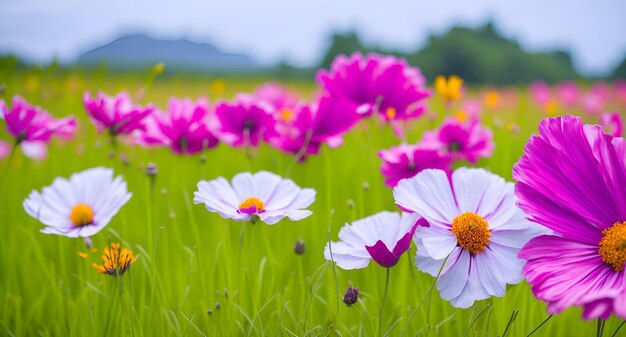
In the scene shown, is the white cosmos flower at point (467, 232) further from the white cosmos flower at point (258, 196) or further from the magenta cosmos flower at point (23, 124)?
the magenta cosmos flower at point (23, 124)

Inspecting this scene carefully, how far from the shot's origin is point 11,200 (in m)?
1.30

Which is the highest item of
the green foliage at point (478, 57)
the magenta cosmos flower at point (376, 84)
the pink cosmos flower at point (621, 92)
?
A: the green foliage at point (478, 57)

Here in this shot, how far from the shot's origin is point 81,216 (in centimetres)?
72

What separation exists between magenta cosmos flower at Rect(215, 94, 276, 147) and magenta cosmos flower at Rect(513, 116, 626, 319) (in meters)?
0.56

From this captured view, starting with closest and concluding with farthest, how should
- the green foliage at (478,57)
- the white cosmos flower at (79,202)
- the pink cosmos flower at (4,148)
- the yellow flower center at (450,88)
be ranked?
the white cosmos flower at (79,202)
the yellow flower center at (450,88)
the pink cosmos flower at (4,148)
the green foliage at (478,57)

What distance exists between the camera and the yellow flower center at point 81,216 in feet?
2.36

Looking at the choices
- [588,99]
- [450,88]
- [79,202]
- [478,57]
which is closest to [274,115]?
[79,202]

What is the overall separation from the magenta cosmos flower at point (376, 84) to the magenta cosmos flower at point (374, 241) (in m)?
0.42

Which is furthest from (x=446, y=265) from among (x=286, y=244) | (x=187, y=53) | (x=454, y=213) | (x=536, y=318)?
(x=187, y=53)

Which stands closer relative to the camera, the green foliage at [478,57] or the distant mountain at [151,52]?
the distant mountain at [151,52]

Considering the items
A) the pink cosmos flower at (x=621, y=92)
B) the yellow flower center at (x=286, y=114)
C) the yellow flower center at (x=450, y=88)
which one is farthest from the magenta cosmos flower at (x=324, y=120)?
the pink cosmos flower at (x=621, y=92)

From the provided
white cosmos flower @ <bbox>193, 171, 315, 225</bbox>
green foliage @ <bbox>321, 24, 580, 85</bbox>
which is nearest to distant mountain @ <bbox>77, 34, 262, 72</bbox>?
white cosmos flower @ <bbox>193, 171, 315, 225</bbox>

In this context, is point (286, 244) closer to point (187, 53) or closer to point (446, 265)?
point (446, 265)

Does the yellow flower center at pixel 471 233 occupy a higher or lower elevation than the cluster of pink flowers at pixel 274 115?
lower
